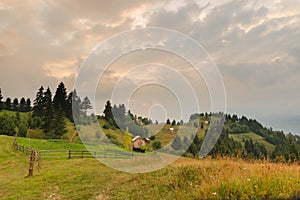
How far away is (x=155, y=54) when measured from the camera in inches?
535

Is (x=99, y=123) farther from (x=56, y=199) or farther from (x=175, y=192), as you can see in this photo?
(x=175, y=192)

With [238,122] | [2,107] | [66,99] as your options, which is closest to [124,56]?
[66,99]

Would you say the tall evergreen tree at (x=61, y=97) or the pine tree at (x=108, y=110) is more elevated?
the tall evergreen tree at (x=61, y=97)

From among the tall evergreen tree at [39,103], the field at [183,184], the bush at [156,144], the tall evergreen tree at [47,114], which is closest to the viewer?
the field at [183,184]

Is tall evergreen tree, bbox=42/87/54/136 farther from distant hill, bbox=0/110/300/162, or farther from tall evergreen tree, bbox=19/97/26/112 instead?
tall evergreen tree, bbox=19/97/26/112

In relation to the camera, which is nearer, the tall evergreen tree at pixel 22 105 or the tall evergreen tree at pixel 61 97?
the tall evergreen tree at pixel 61 97

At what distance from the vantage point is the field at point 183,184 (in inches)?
289

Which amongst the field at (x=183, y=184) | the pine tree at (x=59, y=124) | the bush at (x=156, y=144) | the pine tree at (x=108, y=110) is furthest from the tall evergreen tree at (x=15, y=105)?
the pine tree at (x=108, y=110)

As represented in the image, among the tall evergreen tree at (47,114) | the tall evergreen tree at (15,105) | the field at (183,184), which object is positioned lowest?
the field at (183,184)

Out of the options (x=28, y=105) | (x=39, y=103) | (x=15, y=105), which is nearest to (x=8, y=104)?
(x=15, y=105)

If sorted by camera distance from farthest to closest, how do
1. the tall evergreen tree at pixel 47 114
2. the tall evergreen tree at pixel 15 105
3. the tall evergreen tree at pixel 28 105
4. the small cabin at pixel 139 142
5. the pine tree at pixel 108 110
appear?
the tall evergreen tree at pixel 28 105, the tall evergreen tree at pixel 15 105, the tall evergreen tree at pixel 47 114, the small cabin at pixel 139 142, the pine tree at pixel 108 110

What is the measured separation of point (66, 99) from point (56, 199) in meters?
65.3

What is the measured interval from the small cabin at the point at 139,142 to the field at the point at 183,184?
88.0 inches

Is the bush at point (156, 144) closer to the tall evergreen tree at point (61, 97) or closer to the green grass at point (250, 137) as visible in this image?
the tall evergreen tree at point (61, 97)
